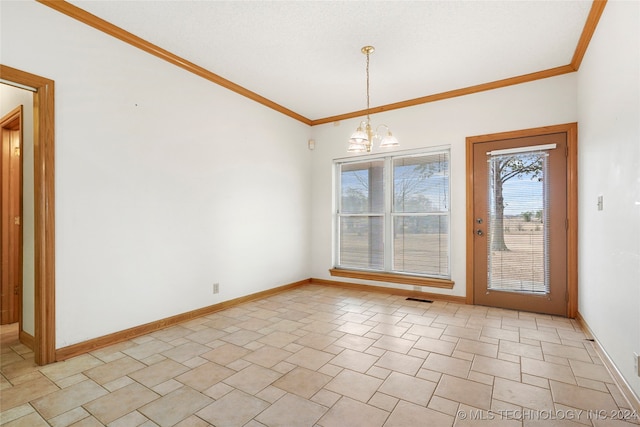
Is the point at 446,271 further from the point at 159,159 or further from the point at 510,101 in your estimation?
the point at 159,159

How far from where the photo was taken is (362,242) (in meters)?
5.17

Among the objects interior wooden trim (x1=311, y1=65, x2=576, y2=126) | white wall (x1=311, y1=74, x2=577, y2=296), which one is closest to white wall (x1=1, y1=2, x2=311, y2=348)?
interior wooden trim (x1=311, y1=65, x2=576, y2=126)

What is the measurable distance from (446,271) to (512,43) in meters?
2.79

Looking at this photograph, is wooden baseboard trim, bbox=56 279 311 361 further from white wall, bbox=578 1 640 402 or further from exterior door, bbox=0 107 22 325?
white wall, bbox=578 1 640 402

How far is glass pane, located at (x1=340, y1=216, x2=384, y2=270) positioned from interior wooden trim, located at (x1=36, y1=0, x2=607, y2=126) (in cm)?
172

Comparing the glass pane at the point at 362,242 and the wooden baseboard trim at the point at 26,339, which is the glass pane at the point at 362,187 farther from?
the wooden baseboard trim at the point at 26,339

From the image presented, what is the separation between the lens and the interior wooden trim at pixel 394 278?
14.1 feet

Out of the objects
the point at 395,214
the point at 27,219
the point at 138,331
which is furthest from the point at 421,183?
the point at 27,219

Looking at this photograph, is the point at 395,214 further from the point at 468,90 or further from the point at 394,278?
the point at 468,90

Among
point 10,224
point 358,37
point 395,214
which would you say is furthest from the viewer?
point 395,214

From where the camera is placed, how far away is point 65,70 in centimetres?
256

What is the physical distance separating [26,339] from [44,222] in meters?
1.19

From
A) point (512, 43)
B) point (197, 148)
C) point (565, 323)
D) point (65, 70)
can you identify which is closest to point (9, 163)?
point (65, 70)

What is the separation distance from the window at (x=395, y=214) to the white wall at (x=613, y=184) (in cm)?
161
